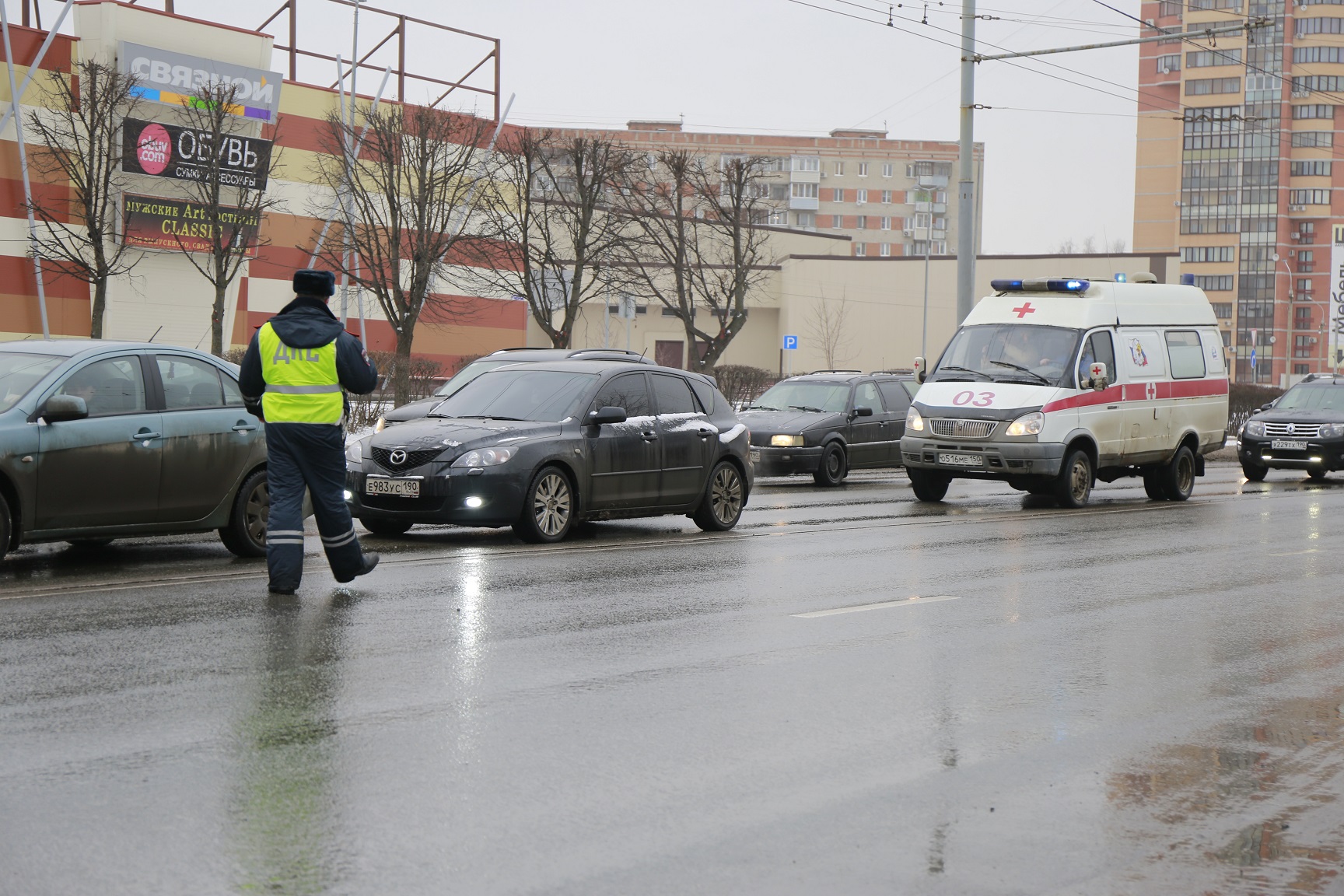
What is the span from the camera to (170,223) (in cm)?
4606

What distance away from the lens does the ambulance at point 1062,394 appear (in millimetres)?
18672

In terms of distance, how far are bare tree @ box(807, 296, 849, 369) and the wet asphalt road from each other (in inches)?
2608

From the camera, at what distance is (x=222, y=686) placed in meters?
6.85

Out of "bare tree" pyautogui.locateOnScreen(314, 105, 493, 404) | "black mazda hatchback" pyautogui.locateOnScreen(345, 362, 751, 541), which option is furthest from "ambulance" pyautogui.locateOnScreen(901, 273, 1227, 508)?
"bare tree" pyautogui.locateOnScreen(314, 105, 493, 404)

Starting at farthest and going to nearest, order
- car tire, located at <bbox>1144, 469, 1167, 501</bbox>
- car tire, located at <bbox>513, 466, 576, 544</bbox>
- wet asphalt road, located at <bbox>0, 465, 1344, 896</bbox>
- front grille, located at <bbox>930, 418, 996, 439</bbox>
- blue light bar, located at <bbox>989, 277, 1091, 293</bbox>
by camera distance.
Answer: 1. car tire, located at <bbox>1144, 469, 1167, 501</bbox>
2. blue light bar, located at <bbox>989, 277, 1091, 293</bbox>
3. front grille, located at <bbox>930, 418, 996, 439</bbox>
4. car tire, located at <bbox>513, 466, 576, 544</bbox>
5. wet asphalt road, located at <bbox>0, 465, 1344, 896</bbox>

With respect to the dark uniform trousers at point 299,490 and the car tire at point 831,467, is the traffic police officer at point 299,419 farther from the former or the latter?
the car tire at point 831,467

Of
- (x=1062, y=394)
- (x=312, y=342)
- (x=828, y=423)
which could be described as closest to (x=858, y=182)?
(x=828, y=423)

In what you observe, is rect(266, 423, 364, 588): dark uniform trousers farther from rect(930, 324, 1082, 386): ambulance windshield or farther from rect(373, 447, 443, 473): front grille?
rect(930, 324, 1082, 386): ambulance windshield

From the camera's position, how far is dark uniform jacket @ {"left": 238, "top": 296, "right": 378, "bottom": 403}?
9.78 meters

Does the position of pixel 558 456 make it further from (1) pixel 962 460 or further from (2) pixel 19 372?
(1) pixel 962 460

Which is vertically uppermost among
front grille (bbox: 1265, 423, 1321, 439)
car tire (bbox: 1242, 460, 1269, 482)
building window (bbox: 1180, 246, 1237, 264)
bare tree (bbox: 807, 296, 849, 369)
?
building window (bbox: 1180, 246, 1237, 264)

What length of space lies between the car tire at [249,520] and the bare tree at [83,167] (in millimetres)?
26992

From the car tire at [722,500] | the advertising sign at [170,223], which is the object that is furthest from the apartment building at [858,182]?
the car tire at [722,500]

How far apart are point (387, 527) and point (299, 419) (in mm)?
4402
